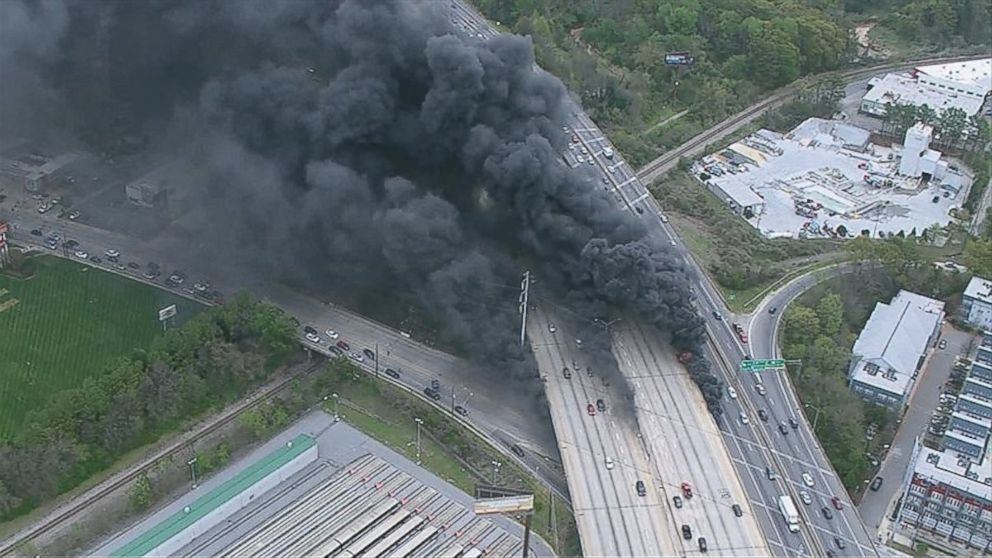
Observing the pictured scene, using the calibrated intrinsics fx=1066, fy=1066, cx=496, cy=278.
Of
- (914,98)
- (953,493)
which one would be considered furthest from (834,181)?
(953,493)

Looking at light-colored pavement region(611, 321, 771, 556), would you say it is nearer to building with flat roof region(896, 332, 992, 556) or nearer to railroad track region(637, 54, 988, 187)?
building with flat roof region(896, 332, 992, 556)

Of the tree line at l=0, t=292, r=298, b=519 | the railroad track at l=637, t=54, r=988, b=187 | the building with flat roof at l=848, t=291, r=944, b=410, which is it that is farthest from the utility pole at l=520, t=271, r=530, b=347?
the railroad track at l=637, t=54, r=988, b=187

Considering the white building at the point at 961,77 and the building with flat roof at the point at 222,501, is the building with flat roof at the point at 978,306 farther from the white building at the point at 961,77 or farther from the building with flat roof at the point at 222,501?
the building with flat roof at the point at 222,501

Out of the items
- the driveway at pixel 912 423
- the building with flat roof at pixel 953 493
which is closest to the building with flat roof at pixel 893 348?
the driveway at pixel 912 423

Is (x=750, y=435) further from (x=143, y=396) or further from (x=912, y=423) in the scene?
(x=143, y=396)

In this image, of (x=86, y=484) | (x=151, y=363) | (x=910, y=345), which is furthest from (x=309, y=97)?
(x=910, y=345)

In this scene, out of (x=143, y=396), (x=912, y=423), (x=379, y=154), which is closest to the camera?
(x=143, y=396)
